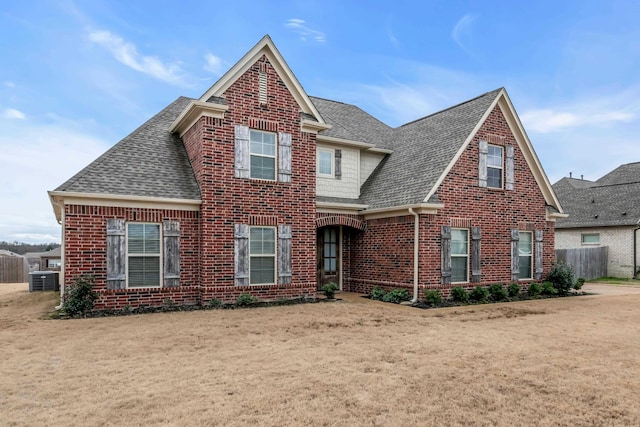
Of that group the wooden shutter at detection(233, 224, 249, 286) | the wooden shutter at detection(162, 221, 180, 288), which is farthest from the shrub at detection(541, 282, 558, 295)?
the wooden shutter at detection(162, 221, 180, 288)

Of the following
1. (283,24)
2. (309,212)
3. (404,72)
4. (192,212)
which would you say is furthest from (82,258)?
(404,72)

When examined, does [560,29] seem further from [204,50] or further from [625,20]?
[204,50]

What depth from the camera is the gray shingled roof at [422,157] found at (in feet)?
44.8

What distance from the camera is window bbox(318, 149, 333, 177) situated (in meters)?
14.9

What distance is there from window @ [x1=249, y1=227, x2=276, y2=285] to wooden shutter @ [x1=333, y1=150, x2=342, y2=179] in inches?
156

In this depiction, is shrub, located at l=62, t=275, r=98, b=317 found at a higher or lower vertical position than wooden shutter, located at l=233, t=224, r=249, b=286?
lower

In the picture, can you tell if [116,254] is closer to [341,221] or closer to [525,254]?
[341,221]

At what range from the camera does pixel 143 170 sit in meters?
11.9

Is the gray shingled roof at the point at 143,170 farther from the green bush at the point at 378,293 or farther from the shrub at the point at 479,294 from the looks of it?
the shrub at the point at 479,294

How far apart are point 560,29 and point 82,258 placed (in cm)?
1605

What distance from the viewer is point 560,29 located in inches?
547

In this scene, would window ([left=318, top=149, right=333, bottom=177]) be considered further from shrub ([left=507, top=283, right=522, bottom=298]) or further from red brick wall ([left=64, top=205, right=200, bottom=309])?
shrub ([left=507, top=283, right=522, bottom=298])

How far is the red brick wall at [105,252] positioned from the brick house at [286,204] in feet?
0.09

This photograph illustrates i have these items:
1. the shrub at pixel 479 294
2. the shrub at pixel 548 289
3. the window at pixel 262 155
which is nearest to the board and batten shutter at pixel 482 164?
the shrub at pixel 479 294
